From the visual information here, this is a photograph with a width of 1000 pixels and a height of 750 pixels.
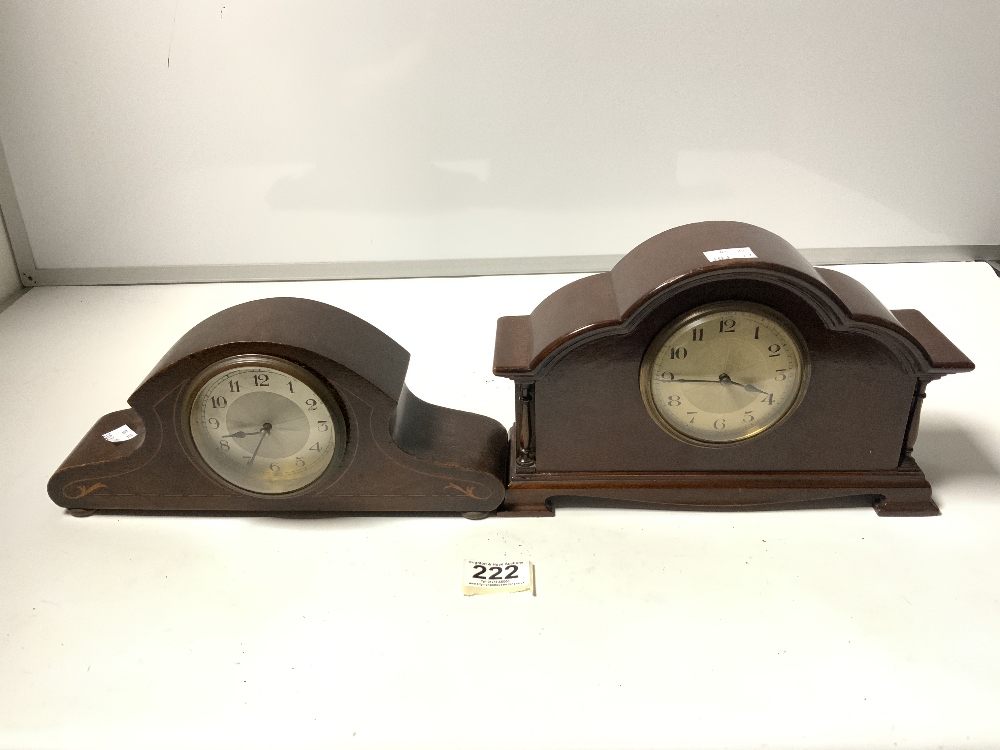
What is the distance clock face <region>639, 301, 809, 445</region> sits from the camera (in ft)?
5.07

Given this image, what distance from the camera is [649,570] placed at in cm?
162

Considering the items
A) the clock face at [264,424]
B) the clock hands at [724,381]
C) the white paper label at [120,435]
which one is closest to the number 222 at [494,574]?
the clock face at [264,424]

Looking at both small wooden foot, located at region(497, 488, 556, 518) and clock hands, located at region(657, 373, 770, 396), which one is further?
small wooden foot, located at region(497, 488, 556, 518)

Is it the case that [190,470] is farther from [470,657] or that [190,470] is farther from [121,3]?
[121,3]

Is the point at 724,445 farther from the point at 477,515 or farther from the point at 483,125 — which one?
the point at 483,125

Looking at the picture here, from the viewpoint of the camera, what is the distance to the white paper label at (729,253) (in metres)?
1.49

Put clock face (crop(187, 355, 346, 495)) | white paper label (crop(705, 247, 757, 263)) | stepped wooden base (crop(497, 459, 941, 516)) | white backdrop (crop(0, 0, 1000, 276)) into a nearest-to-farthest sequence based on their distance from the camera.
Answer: white paper label (crop(705, 247, 757, 263)) → clock face (crop(187, 355, 346, 495)) → stepped wooden base (crop(497, 459, 941, 516)) → white backdrop (crop(0, 0, 1000, 276))

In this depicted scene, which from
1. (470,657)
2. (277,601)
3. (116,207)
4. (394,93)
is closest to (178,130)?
(116,207)

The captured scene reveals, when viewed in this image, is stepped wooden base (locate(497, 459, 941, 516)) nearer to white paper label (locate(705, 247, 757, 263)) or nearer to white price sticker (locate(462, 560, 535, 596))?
white price sticker (locate(462, 560, 535, 596))

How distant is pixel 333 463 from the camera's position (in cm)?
169

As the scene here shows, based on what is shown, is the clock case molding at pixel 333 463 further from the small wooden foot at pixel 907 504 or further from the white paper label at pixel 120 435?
the small wooden foot at pixel 907 504

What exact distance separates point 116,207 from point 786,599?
8.04ft

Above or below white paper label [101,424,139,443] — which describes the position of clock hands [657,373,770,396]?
above

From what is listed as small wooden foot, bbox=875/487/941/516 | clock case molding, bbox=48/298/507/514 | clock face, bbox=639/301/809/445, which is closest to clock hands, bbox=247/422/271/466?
clock case molding, bbox=48/298/507/514
